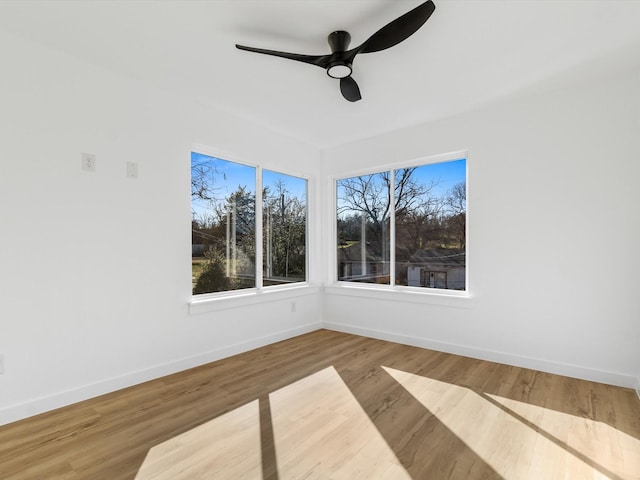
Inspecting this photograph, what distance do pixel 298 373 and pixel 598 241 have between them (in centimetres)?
288

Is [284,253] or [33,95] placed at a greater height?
[33,95]

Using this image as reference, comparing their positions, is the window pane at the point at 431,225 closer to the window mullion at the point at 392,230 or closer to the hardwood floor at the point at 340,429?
the window mullion at the point at 392,230

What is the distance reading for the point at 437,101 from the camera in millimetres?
3297

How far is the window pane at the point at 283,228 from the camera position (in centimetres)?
422

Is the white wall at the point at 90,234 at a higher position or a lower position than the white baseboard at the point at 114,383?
higher

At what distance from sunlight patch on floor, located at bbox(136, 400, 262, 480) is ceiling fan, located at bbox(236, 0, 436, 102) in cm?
243

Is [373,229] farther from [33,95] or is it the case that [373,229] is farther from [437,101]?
[33,95]

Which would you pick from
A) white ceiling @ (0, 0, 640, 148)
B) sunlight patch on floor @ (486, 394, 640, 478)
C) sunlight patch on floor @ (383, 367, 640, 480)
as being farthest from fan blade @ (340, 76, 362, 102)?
sunlight patch on floor @ (486, 394, 640, 478)

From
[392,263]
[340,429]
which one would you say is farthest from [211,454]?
[392,263]

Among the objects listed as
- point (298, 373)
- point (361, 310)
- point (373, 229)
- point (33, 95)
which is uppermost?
point (33, 95)

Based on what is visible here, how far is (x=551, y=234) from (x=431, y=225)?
1209 mm

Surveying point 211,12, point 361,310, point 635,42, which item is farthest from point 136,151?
point 635,42

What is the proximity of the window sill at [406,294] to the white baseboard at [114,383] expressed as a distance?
1223 mm

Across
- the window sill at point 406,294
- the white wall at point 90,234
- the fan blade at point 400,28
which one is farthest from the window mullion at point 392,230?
the fan blade at point 400,28
